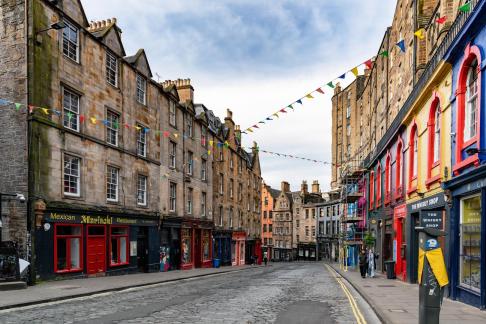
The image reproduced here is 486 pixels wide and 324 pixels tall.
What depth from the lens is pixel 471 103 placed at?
13.5 metres

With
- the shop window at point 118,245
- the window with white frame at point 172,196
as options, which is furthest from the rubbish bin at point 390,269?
the window with white frame at point 172,196

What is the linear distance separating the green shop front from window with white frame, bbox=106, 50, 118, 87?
719 centimetres

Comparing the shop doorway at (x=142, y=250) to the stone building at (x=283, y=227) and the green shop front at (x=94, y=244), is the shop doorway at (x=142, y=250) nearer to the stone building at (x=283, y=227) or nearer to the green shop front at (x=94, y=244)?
the green shop front at (x=94, y=244)

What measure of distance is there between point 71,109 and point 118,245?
7.84m

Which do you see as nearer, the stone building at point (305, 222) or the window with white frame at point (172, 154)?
the window with white frame at point (172, 154)

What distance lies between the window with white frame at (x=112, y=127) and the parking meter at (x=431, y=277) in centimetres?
1873

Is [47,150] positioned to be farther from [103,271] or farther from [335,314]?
[335,314]

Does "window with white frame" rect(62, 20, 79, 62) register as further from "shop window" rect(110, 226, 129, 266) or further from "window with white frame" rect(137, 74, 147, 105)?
"shop window" rect(110, 226, 129, 266)

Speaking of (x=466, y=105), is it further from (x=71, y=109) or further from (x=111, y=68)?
(x=111, y=68)

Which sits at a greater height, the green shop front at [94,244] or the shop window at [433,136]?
the shop window at [433,136]

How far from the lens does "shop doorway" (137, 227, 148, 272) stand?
87.2ft

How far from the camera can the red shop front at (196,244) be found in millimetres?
32750

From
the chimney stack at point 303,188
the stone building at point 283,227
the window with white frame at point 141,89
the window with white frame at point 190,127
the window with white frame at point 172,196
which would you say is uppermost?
the window with white frame at point 141,89

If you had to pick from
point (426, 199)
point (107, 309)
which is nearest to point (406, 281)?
point (426, 199)
